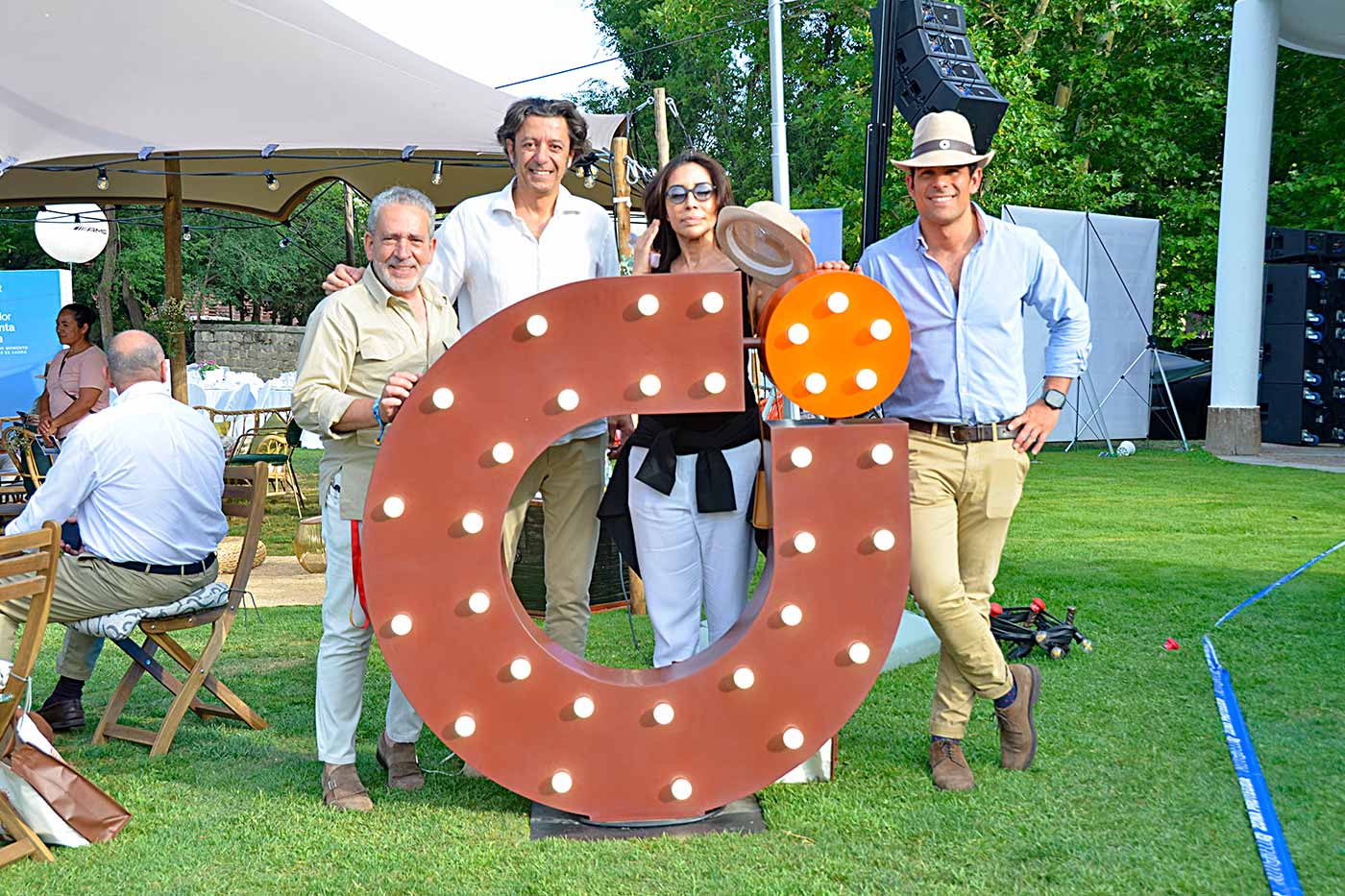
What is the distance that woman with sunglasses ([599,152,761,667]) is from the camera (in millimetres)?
3516

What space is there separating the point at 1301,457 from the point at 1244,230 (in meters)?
2.82

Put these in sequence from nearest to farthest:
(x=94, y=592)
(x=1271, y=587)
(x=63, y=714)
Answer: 1. (x=94, y=592)
2. (x=63, y=714)
3. (x=1271, y=587)

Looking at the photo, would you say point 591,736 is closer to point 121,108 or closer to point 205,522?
point 205,522

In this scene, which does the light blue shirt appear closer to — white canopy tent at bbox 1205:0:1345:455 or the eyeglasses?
the eyeglasses

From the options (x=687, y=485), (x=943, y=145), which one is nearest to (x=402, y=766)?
(x=687, y=485)

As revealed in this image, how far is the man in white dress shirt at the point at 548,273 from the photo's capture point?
12.5 ft

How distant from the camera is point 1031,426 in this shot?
369cm

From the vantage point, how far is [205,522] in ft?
14.7

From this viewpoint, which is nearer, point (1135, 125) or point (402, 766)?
point (402, 766)

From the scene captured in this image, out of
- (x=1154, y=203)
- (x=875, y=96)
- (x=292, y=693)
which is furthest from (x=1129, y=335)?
(x=292, y=693)

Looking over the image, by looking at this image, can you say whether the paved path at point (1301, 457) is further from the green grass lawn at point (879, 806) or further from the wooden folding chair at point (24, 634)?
the wooden folding chair at point (24, 634)

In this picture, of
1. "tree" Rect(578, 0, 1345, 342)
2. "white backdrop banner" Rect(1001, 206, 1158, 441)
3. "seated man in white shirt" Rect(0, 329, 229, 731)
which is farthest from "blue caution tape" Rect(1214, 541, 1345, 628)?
"tree" Rect(578, 0, 1345, 342)

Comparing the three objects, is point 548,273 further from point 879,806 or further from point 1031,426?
point 879,806

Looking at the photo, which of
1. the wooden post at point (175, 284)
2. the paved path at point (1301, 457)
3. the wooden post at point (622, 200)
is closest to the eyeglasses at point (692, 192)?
the wooden post at point (622, 200)
